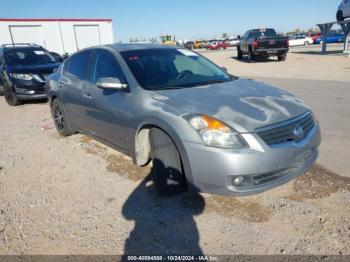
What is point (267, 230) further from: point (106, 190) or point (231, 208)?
point (106, 190)

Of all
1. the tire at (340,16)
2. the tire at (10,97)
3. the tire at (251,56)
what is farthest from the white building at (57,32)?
the tire at (340,16)

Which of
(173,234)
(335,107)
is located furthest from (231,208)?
(335,107)

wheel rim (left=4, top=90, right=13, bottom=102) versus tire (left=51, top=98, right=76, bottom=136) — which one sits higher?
tire (left=51, top=98, right=76, bottom=136)

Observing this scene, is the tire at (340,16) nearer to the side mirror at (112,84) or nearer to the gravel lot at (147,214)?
the gravel lot at (147,214)

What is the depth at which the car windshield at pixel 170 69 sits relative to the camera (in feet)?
12.1

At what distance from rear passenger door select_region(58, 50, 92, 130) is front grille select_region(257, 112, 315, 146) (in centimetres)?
283

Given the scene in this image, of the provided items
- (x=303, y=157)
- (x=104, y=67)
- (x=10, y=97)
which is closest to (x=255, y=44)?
(x=10, y=97)

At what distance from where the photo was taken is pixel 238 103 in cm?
314

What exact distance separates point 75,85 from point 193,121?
2553mm

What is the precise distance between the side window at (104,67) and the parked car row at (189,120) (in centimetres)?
1

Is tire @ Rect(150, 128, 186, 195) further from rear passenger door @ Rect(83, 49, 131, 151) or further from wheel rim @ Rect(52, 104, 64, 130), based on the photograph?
wheel rim @ Rect(52, 104, 64, 130)

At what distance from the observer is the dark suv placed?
864 cm

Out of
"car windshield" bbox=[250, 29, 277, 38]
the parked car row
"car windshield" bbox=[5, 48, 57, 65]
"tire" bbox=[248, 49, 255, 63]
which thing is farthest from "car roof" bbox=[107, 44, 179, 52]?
"car windshield" bbox=[250, 29, 277, 38]

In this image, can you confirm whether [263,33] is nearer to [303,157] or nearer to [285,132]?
[303,157]
